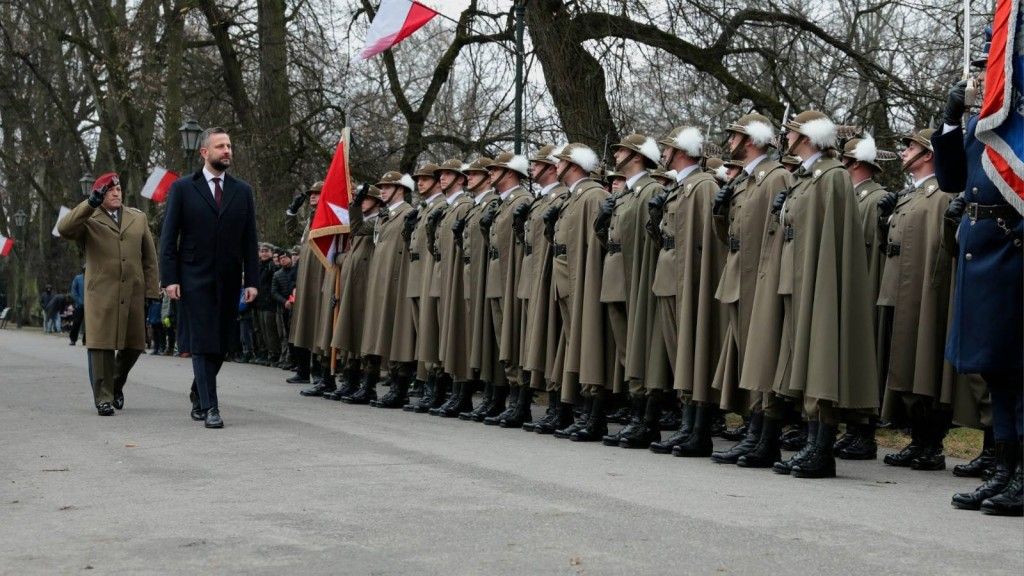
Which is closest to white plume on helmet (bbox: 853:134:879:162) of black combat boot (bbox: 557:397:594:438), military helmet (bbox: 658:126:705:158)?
military helmet (bbox: 658:126:705:158)

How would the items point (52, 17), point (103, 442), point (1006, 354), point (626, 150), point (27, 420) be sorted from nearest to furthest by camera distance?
point (1006, 354), point (103, 442), point (626, 150), point (27, 420), point (52, 17)

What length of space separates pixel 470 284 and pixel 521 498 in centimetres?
552

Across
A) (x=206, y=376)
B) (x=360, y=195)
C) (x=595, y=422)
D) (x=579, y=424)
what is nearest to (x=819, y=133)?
(x=595, y=422)

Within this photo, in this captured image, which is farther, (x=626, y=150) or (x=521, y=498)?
(x=626, y=150)

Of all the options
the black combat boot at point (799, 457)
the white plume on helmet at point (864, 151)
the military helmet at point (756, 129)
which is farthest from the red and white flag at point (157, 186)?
the black combat boot at point (799, 457)

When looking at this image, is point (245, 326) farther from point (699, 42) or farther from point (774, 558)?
point (774, 558)

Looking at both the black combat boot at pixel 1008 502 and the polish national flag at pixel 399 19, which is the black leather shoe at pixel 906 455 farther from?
the polish national flag at pixel 399 19

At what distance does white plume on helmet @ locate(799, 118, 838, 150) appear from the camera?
354 inches

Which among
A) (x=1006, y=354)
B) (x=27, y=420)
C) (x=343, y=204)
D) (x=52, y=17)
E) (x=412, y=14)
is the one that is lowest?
(x=27, y=420)

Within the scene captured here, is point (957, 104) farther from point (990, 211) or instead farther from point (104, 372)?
point (104, 372)

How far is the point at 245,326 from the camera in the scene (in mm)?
24609

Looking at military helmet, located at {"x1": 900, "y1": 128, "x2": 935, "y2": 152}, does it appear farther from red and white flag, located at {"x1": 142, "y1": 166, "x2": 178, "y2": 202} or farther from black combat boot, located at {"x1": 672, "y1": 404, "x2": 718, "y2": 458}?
red and white flag, located at {"x1": 142, "y1": 166, "x2": 178, "y2": 202}

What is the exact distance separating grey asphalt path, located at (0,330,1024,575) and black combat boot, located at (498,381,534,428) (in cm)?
77

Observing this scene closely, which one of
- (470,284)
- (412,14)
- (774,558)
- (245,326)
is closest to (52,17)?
(245,326)
